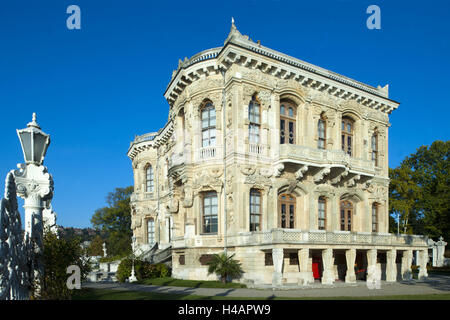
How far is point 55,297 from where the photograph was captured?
30.9 feet

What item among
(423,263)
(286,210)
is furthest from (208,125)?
(423,263)

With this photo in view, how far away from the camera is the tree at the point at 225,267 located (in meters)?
19.0

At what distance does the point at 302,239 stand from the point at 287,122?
857cm

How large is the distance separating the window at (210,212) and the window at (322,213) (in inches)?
297

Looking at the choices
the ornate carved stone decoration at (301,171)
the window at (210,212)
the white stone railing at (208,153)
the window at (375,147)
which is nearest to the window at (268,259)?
the window at (210,212)

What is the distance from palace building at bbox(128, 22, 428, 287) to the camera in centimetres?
2044

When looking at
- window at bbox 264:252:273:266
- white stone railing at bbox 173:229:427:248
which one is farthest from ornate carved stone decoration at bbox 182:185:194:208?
window at bbox 264:252:273:266

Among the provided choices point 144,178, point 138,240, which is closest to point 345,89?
point 144,178

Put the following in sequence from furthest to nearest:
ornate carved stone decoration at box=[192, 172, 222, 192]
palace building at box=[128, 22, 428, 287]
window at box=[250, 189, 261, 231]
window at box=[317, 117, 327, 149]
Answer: window at box=[317, 117, 327, 149], ornate carved stone decoration at box=[192, 172, 222, 192], window at box=[250, 189, 261, 231], palace building at box=[128, 22, 428, 287]

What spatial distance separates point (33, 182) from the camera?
7.10 meters

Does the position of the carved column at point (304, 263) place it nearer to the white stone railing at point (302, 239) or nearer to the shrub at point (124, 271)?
the white stone railing at point (302, 239)

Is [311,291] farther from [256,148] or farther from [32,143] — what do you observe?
[32,143]

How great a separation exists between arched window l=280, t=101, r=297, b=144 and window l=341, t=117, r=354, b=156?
493 centimetres

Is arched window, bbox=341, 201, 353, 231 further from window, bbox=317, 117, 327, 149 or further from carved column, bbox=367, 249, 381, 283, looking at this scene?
window, bbox=317, 117, 327, 149
